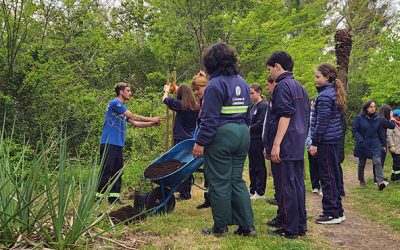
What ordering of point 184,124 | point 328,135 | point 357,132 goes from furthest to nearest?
point 357,132, point 184,124, point 328,135

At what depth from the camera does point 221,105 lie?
13.9 ft

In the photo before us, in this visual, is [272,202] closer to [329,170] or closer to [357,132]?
[329,170]

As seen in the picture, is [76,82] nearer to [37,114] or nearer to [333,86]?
[37,114]

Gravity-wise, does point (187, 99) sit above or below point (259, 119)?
above

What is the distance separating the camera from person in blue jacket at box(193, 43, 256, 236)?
4.20m

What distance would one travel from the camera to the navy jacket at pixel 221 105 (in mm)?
4164

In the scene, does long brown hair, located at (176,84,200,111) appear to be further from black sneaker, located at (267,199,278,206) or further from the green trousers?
black sneaker, located at (267,199,278,206)

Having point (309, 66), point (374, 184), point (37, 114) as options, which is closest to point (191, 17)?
point (309, 66)

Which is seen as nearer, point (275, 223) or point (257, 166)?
point (275, 223)

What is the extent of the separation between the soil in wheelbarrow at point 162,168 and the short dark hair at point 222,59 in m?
1.62

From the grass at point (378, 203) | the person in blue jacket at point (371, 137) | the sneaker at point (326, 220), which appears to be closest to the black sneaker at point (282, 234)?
the sneaker at point (326, 220)

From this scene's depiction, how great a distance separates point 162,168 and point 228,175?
4.82ft

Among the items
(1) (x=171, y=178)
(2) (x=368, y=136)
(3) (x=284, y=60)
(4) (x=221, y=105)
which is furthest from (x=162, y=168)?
(2) (x=368, y=136)

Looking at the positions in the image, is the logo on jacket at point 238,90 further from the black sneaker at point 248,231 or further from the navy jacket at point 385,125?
the navy jacket at point 385,125
